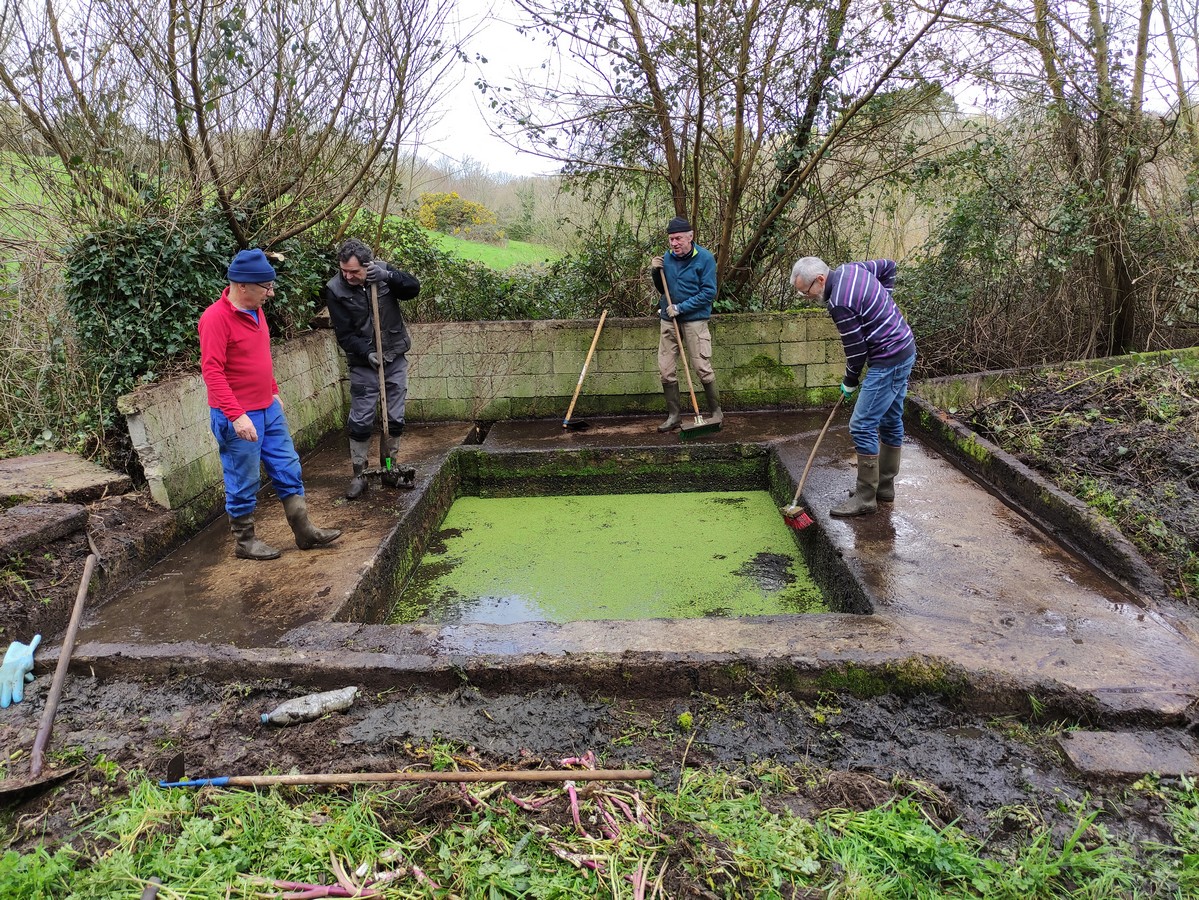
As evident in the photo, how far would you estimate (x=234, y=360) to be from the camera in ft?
13.0

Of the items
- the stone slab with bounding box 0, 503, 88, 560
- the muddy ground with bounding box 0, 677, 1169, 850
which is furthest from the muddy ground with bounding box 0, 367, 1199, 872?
the stone slab with bounding box 0, 503, 88, 560

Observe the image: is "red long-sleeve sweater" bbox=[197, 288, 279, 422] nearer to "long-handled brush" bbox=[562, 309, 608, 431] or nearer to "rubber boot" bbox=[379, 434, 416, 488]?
"rubber boot" bbox=[379, 434, 416, 488]

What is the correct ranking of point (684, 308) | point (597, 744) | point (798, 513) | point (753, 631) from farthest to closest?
point (684, 308), point (798, 513), point (753, 631), point (597, 744)

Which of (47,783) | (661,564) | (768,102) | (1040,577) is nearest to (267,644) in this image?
(47,783)

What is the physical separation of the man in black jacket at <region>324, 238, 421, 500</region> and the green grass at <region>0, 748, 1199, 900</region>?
2956mm

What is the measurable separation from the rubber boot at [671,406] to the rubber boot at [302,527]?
3072mm

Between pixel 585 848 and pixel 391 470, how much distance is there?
3.48m

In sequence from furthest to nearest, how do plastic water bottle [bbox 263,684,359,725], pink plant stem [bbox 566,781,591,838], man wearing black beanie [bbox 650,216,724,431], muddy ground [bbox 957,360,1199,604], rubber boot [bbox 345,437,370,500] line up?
man wearing black beanie [bbox 650,216,724,431] → rubber boot [bbox 345,437,370,500] → muddy ground [bbox 957,360,1199,604] → plastic water bottle [bbox 263,684,359,725] → pink plant stem [bbox 566,781,591,838]

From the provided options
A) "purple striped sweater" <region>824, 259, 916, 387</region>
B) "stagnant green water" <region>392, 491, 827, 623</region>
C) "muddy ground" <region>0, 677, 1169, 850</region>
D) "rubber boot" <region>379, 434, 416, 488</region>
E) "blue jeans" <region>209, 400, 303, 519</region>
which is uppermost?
"purple striped sweater" <region>824, 259, 916, 387</region>

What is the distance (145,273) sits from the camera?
4797mm

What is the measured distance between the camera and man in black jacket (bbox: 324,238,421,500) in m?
4.99

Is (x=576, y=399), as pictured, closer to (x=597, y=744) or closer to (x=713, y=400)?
(x=713, y=400)

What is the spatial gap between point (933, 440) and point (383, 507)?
4175 millimetres

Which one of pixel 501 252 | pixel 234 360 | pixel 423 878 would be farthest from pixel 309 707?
pixel 501 252
